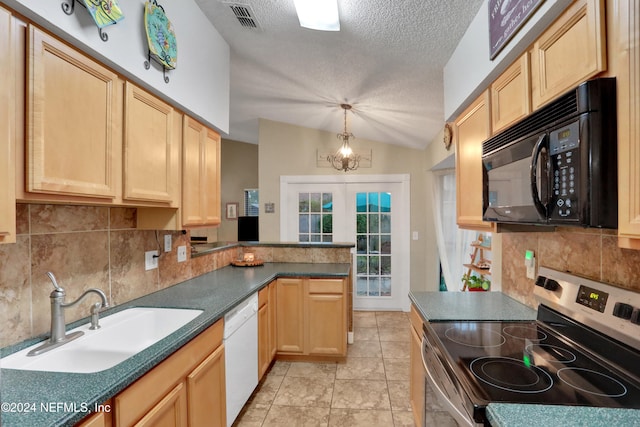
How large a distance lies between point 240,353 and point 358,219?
2855 mm

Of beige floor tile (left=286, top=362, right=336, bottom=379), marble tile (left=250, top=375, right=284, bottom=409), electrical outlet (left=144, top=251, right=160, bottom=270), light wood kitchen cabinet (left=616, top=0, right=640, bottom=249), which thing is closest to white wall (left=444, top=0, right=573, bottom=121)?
light wood kitchen cabinet (left=616, top=0, right=640, bottom=249)

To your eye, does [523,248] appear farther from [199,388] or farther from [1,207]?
[1,207]

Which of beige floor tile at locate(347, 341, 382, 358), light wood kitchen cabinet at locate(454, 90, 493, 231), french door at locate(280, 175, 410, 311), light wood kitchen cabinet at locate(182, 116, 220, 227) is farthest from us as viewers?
french door at locate(280, 175, 410, 311)

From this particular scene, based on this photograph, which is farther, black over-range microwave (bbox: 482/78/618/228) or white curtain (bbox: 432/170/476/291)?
white curtain (bbox: 432/170/476/291)

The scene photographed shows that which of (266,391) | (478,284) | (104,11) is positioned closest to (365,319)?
(478,284)

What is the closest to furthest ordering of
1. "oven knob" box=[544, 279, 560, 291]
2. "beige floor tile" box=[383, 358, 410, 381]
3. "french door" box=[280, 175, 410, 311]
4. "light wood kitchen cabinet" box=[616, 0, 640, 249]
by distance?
"light wood kitchen cabinet" box=[616, 0, 640, 249]
"oven knob" box=[544, 279, 560, 291]
"beige floor tile" box=[383, 358, 410, 381]
"french door" box=[280, 175, 410, 311]

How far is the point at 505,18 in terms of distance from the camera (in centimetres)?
134

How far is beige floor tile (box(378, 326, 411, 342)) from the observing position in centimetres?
349

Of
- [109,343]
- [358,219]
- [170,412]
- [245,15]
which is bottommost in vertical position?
[170,412]

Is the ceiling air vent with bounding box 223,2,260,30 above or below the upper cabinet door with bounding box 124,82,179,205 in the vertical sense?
above

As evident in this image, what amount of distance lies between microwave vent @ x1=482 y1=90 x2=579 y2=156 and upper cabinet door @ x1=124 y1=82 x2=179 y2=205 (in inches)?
64.9

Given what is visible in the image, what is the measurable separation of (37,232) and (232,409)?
1.41 metres

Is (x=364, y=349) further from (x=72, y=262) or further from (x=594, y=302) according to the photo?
(x=72, y=262)

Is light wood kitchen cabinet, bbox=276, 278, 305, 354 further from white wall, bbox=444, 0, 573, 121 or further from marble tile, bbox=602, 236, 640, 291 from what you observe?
marble tile, bbox=602, 236, 640, 291
